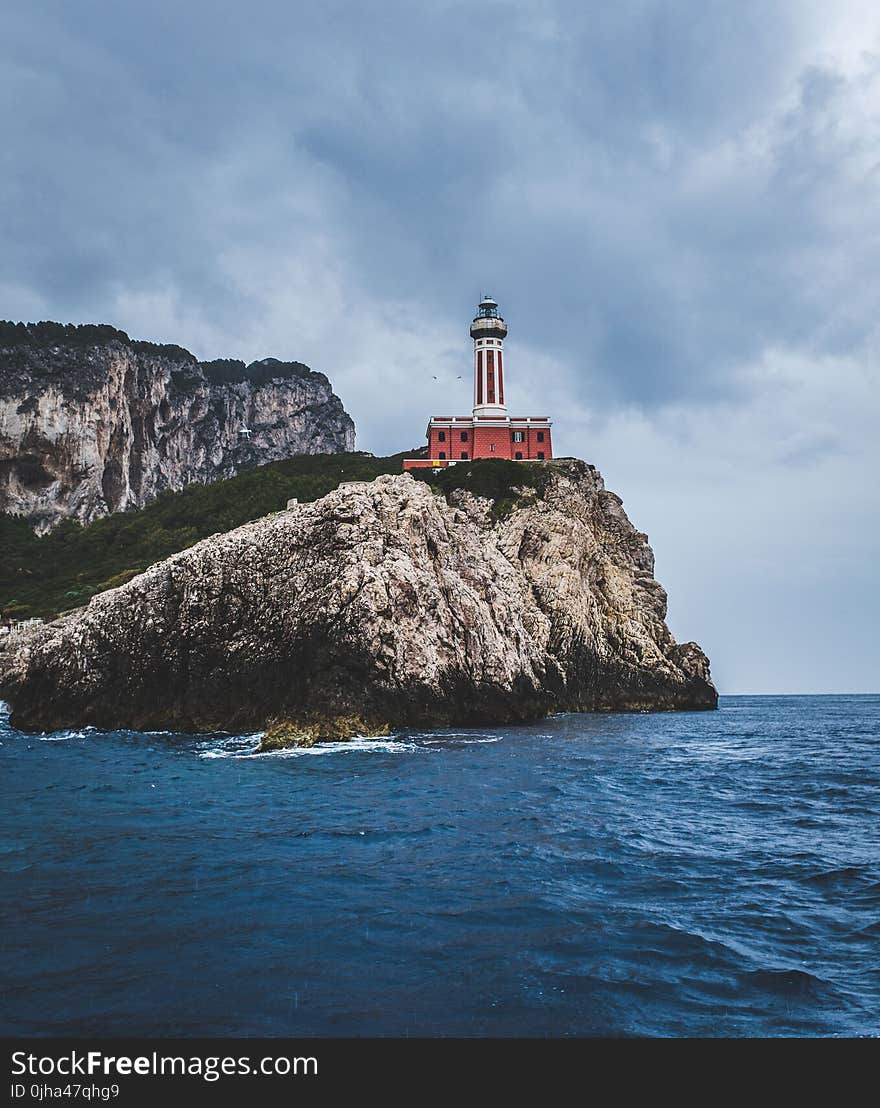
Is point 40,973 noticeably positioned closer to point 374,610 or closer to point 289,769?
point 289,769

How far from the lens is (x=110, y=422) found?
135 metres

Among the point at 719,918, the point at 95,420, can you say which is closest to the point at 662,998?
the point at 719,918

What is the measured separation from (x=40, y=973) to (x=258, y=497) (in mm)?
86122

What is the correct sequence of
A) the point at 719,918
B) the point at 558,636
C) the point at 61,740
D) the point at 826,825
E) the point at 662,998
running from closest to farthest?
the point at 662,998, the point at 719,918, the point at 826,825, the point at 61,740, the point at 558,636

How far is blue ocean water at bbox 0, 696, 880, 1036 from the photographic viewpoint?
7.57 meters

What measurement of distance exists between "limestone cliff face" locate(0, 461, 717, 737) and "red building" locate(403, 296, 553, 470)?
30744 mm

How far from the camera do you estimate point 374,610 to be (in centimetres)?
3881

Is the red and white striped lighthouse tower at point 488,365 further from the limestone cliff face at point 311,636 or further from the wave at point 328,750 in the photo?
the wave at point 328,750

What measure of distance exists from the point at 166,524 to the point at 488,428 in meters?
43.1

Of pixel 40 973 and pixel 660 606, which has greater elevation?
pixel 660 606

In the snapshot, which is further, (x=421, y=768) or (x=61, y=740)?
(x=61, y=740)

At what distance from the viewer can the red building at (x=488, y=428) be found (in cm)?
8300

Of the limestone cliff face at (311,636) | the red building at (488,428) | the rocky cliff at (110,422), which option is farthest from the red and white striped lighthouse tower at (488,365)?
the rocky cliff at (110,422)

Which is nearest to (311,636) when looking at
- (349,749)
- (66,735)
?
(349,749)
